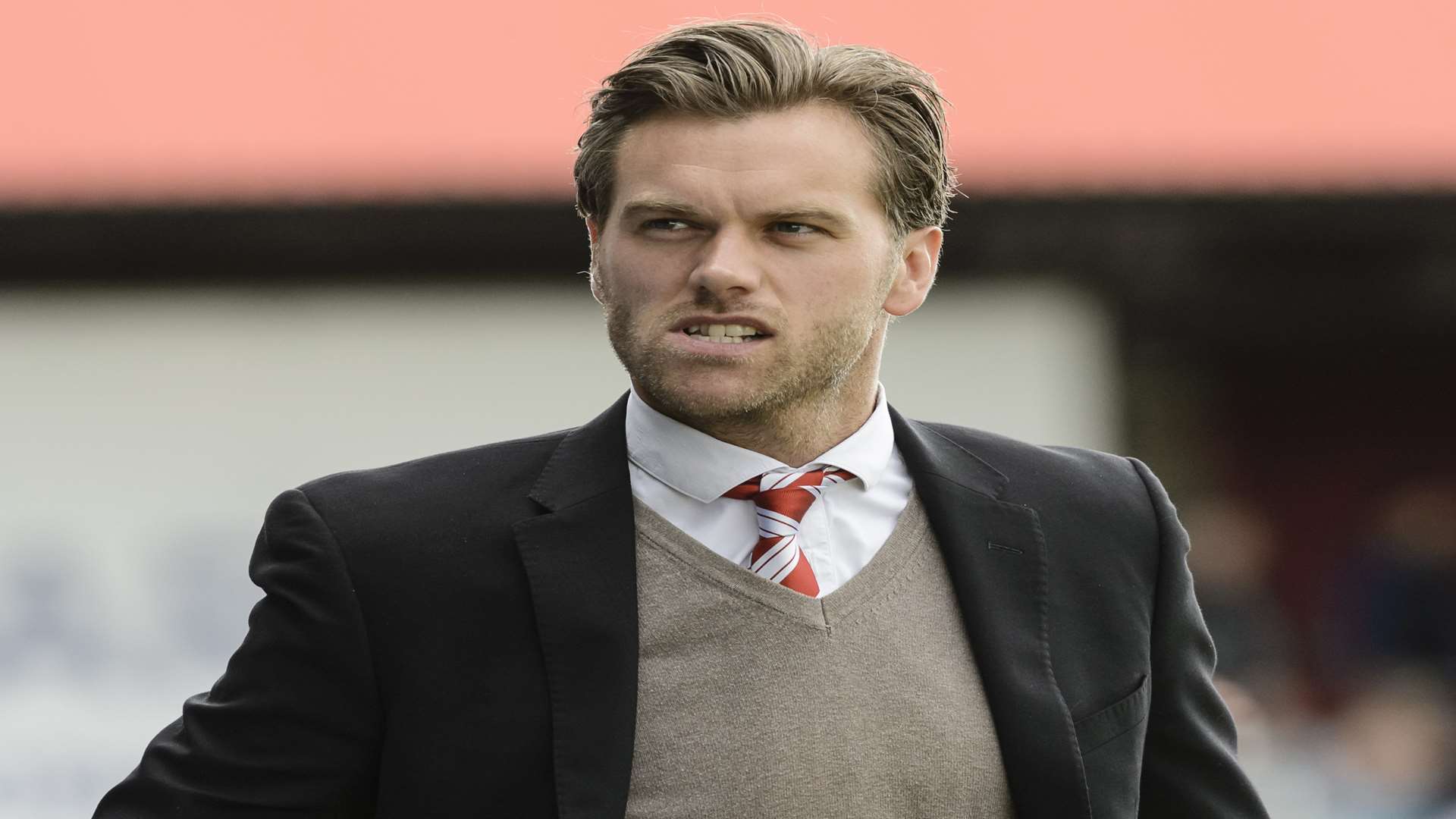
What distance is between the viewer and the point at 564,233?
534 cm

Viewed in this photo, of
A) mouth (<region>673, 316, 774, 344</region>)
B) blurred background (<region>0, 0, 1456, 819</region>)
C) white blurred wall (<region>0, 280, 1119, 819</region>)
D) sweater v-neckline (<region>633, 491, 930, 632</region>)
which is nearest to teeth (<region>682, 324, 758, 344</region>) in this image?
mouth (<region>673, 316, 774, 344</region>)

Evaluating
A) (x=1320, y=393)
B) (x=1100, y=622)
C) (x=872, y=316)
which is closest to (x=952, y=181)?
(x=872, y=316)

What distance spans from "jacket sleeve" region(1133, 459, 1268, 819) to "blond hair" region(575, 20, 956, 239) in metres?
0.64

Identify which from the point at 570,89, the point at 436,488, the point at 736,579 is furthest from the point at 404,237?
the point at 736,579

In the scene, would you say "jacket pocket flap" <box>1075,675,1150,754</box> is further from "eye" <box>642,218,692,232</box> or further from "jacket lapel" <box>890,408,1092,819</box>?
"eye" <box>642,218,692,232</box>

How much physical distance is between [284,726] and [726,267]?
73 centimetres

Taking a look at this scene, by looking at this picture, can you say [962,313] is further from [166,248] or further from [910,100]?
[910,100]

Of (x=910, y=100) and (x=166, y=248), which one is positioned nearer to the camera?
(x=910, y=100)

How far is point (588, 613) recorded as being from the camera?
196cm

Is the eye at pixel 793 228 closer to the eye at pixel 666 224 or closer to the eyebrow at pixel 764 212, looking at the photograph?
the eyebrow at pixel 764 212

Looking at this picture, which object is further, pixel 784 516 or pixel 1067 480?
Result: pixel 1067 480

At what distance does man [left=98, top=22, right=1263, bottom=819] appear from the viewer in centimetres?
192

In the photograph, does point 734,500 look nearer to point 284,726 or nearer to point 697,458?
point 697,458

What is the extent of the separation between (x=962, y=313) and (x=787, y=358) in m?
3.68
